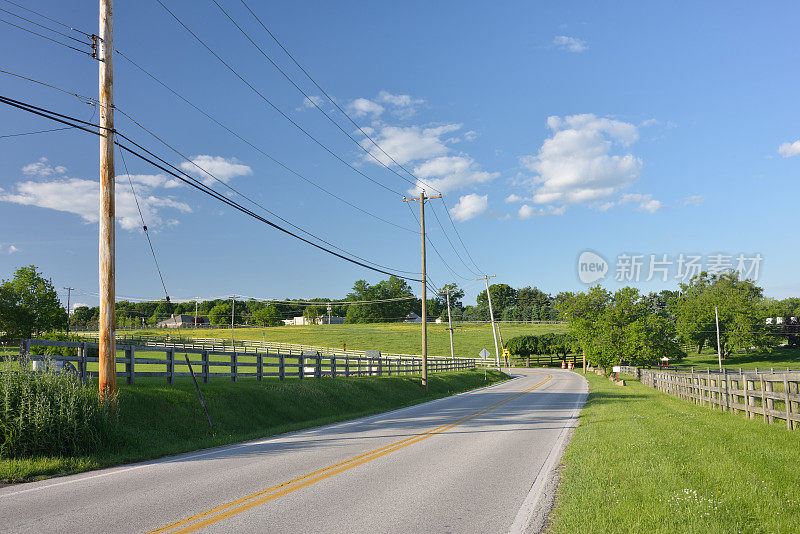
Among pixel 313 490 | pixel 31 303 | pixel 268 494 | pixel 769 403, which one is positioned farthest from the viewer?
pixel 31 303

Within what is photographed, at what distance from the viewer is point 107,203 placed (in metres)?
11.8

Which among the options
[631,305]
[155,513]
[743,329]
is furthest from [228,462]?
A: [743,329]

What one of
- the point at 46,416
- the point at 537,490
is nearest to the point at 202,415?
the point at 46,416

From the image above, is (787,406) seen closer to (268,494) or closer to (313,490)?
(313,490)

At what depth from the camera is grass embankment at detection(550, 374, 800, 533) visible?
5.68 m

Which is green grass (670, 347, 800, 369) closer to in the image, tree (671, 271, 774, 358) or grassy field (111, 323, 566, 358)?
tree (671, 271, 774, 358)

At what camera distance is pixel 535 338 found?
8731 cm

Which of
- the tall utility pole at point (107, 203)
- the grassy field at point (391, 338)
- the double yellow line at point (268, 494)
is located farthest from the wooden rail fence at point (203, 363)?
the grassy field at point (391, 338)

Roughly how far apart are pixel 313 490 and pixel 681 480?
5.11 meters

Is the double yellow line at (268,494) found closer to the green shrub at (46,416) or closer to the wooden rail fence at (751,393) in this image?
the green shrub at (46,416)

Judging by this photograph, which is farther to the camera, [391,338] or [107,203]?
[391,338]

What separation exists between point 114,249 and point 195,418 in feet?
14.9

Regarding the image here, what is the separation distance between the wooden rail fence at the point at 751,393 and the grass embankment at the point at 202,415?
11647 mm

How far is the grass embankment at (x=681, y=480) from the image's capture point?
5.68 meters
